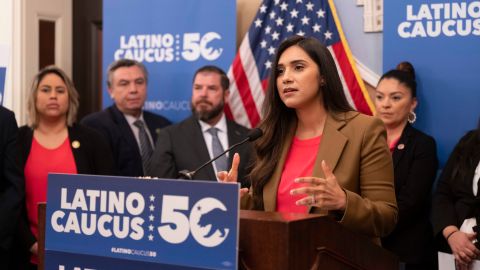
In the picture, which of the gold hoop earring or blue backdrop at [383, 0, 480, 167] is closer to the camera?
blue backdrop at [383, 0, 480, 167]

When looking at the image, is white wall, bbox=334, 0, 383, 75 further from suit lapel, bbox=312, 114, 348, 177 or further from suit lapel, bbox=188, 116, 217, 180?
suit lapel, bbox=312, 114, 348, 177

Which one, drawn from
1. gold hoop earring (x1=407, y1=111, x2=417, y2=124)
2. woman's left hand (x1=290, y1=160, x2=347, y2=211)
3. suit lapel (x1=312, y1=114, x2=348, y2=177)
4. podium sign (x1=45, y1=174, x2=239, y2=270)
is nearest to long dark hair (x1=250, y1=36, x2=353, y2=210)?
suit lapel (x1=312, y1=114, x2=348, y2=177)

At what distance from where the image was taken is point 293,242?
1.60 meters

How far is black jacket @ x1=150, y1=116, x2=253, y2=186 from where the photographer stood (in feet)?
12.9

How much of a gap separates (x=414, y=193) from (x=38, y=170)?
6.72 ft

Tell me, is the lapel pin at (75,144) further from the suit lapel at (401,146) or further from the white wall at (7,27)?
the suit lapel at (401,146)

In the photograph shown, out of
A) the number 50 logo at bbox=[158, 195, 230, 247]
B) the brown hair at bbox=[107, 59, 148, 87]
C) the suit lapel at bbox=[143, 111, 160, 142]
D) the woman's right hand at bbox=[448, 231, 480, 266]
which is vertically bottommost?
the woman's right hand at bbox=[448, 231, 480, 266]

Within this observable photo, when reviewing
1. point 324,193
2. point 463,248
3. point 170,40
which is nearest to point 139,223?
point 324,193

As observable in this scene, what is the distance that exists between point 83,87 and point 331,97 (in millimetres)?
3790

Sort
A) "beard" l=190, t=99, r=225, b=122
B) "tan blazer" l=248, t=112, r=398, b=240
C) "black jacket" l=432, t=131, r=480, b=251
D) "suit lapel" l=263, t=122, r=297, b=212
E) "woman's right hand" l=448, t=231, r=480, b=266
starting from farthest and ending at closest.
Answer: "beard" l=190, t=99, r=225, b=122, "black jacket" l=432, t=131, r=480, b=251, "woman's right hand" l=448, t=231, r=480, b=266, "suit lapel" l=263, t=122, r=297, b=212, "tan blazer" l=248, t=112, r=398, b=240

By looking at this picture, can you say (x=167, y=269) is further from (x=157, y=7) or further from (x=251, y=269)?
(x=157, y=7)

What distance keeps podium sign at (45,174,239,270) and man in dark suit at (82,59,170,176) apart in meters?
2.31

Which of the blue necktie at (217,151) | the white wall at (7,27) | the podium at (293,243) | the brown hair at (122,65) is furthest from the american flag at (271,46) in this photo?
the podium at (293,243)

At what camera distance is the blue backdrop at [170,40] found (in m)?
4.48
